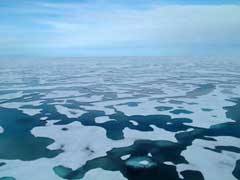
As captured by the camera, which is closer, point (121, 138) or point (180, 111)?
point (121, 138)

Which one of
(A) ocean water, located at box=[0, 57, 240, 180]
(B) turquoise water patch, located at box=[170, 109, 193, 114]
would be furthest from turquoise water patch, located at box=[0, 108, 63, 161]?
(B) turquoise water patch, located at box=[170, 109, 193, 114]

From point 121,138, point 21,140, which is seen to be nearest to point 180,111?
point 121,138

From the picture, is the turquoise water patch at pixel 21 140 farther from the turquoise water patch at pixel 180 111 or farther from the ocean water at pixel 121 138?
the turquoise water patch at pixel 180 111

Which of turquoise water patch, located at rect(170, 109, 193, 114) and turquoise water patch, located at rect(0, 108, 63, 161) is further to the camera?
turquoise water patch, located at rect(170, 109, 193, 114)

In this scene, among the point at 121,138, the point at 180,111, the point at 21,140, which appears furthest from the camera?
the point at 180,111

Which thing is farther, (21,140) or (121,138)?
(121,138)

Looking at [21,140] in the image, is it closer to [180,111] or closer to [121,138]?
[121,138]

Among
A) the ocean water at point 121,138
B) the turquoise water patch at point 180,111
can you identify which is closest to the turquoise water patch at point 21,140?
the ocean water at point 121,138

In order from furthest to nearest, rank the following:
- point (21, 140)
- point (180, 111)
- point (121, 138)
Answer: point (180, 111) < point (121, 138) < point (21, 140)

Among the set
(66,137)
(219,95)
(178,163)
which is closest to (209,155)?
(178,163)

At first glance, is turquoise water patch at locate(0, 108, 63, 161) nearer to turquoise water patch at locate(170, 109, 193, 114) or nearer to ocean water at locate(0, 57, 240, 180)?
ocean water at locate(0, 57, 240, 180)

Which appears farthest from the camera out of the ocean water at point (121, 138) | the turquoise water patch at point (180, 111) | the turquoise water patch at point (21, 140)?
the turquoise water patch at point (180, 111)
